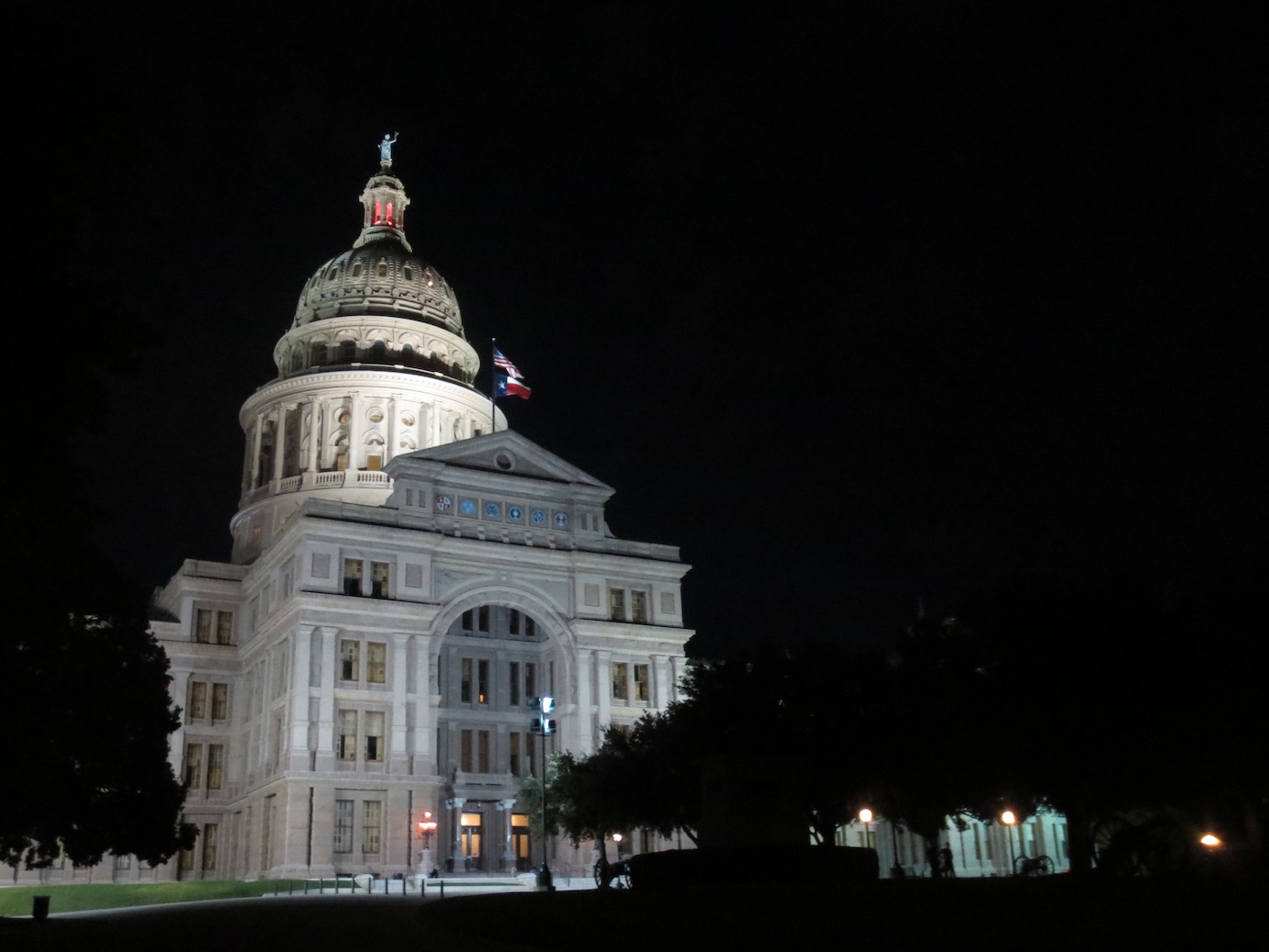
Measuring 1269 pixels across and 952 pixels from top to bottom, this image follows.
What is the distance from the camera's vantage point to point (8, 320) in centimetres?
1780

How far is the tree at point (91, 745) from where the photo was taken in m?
31.1

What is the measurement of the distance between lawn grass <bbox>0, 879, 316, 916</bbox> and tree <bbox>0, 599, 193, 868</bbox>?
5.77 feet

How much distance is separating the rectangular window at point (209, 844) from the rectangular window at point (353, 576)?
60.4 feet

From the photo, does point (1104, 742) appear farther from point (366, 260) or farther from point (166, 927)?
point (366, 260)

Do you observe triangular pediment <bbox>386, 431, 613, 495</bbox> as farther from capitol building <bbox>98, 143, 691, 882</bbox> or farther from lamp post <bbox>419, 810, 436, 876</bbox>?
lamp post <bbox>419, 810, 436, 876</bbox>

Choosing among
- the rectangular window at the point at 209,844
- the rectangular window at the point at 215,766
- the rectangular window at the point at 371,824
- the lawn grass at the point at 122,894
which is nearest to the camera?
the lawn grass at the point at 122,894

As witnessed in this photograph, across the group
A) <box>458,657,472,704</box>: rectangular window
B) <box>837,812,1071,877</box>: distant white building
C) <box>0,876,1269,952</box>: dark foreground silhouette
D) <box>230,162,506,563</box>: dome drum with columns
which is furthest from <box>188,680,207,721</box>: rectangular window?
<box>0,876,1269,952</box>: dark foreground silhouette

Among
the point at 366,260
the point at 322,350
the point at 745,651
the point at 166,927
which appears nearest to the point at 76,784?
the point at 166,927

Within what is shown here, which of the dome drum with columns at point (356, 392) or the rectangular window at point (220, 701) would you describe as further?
the dome drum with columns at point (356, 392)

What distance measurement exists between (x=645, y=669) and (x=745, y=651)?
25540mm

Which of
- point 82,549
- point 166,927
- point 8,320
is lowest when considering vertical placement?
point 166,927

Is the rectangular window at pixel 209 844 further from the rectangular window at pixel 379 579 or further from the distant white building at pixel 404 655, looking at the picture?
the rectangular window at pixel 379 579

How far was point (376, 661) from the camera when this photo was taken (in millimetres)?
70750

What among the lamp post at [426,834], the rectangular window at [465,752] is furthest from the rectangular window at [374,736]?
the rectangular window at [465,752]
